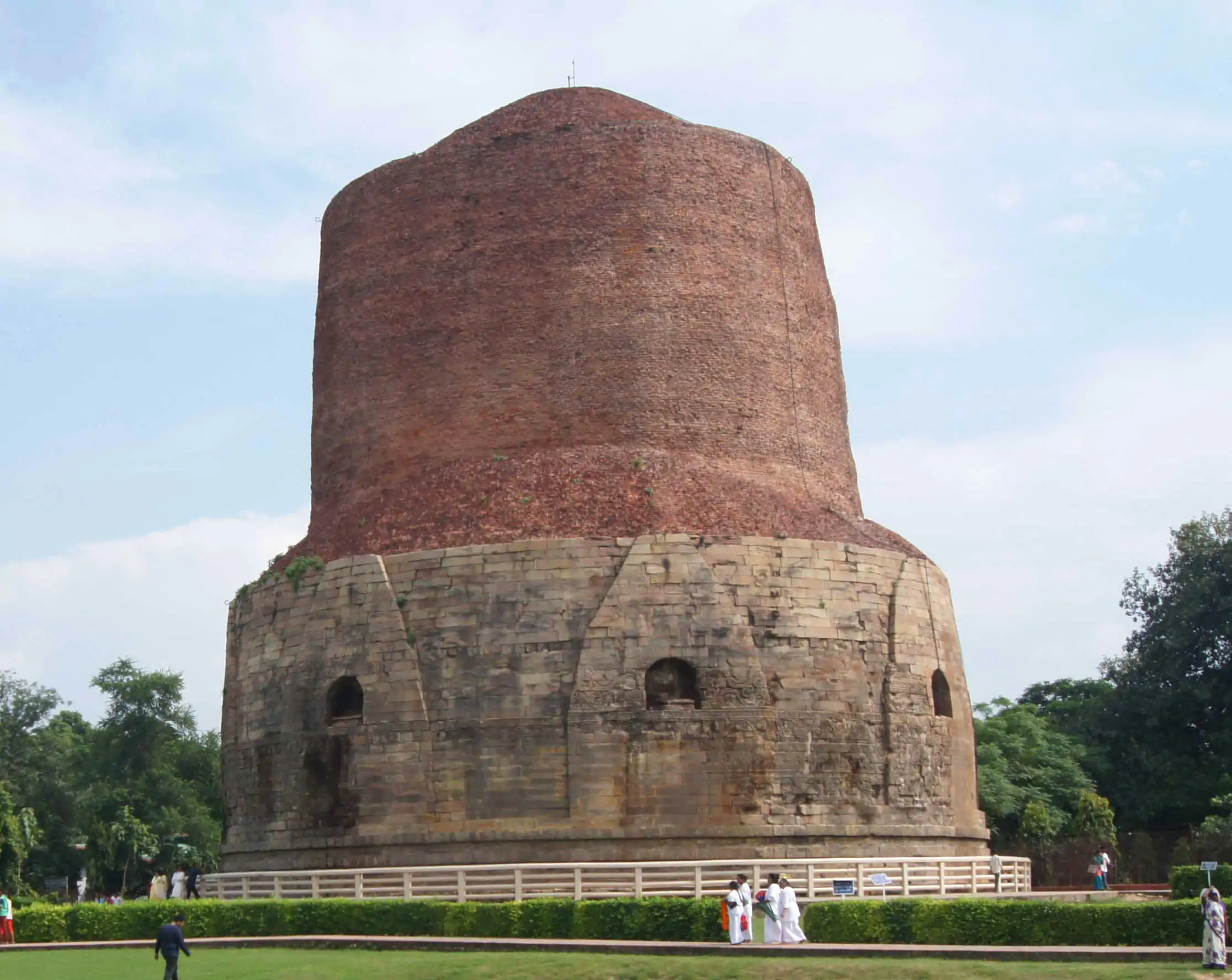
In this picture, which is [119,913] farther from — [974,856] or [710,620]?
[974,856]

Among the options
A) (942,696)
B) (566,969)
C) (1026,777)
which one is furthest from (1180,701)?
(566,969)

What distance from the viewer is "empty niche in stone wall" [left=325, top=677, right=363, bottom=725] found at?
25812mm

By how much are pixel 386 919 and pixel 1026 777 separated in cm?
2487

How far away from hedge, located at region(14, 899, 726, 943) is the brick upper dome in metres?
6.53

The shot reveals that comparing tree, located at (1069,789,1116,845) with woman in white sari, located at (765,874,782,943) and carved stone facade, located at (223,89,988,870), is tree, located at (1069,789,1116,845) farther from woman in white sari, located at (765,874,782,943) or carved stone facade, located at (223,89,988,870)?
woman in white sari, located at (765,874,782,943)

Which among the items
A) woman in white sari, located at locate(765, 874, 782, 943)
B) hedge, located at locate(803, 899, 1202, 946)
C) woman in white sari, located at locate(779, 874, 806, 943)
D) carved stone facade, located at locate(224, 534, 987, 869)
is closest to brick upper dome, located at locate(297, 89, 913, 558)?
carved stone facade, located at locate(224, 534, 987, 869)

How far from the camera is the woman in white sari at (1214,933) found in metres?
16.0

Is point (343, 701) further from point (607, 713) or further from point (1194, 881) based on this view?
point (1194, 881)

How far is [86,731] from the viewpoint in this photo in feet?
211

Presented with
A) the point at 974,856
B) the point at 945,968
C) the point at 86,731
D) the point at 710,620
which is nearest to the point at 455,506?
the point at 710,620

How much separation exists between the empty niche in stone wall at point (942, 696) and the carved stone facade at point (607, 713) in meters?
0.45

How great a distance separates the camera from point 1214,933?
52.5ft

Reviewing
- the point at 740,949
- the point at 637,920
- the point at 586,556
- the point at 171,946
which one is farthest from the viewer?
the point at 586,556

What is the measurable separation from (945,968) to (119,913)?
11.6 m
